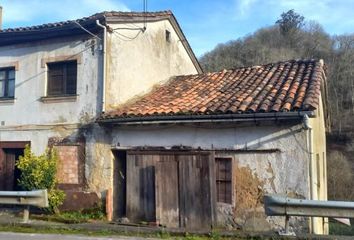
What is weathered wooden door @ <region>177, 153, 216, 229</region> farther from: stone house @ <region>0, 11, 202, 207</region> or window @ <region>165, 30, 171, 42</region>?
window @ <region>165, 30, 171, 42</region>

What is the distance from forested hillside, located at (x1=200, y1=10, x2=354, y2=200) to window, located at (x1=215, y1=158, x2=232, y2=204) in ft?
88.5

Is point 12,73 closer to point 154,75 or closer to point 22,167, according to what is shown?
point 22,167

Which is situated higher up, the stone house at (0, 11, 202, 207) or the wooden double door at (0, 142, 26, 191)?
the stone house at (0, 11, 202, 207)

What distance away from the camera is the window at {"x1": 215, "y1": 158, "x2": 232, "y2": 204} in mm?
10062

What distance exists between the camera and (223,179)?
10.2 m

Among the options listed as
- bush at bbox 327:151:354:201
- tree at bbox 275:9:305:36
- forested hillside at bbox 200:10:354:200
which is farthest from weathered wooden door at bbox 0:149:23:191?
tree at bbox 275:9:305:36

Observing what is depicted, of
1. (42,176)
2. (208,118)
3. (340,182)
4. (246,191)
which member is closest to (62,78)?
(42,176)

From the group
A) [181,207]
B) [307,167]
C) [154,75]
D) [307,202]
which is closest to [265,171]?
[307,167]

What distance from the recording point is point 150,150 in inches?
428

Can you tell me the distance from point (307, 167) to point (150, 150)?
13.9 feet

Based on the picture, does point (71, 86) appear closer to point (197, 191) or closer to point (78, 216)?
point (78, 216)

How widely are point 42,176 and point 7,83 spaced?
4.21 meters

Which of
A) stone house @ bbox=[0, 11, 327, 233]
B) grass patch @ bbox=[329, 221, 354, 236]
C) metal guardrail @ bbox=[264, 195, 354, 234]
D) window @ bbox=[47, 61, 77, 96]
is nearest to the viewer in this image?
metal guardrail @ bbox=[264, 195, 354, 234]

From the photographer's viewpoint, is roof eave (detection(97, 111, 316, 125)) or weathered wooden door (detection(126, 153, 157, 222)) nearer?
roof eave (detection(97, 111, 316, 125))
